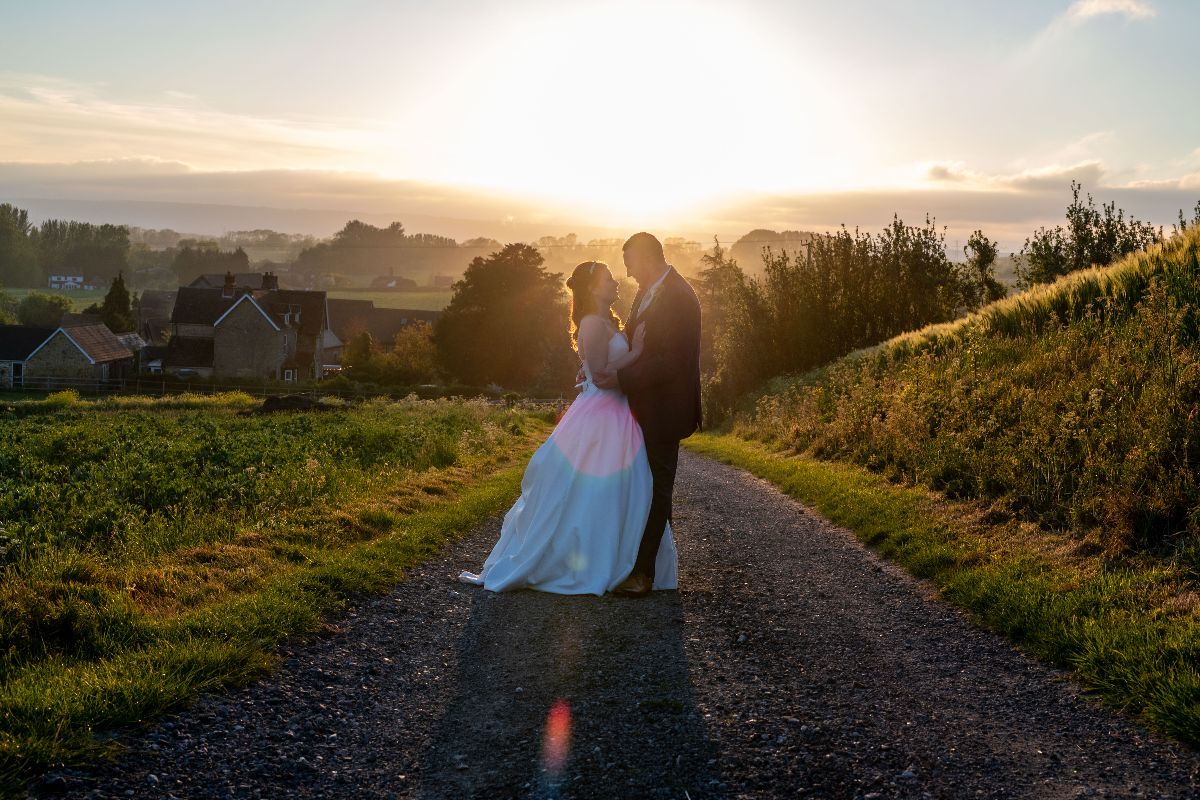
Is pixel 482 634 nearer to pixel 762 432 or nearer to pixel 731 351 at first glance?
pixel 762 432

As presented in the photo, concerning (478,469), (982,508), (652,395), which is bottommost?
(478,469)

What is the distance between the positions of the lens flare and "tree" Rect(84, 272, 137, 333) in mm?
98362

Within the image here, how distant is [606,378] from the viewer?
312 inches

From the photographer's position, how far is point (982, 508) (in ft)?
32.5

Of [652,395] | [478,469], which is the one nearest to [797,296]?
[478,469]

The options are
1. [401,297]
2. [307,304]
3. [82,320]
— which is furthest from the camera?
[401,297]

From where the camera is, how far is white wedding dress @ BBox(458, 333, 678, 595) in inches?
301

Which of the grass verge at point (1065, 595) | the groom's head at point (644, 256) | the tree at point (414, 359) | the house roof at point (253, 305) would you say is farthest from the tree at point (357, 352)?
the groom's head at point (644, 256)

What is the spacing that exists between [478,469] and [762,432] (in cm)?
955

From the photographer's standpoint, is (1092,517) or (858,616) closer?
(858,616)

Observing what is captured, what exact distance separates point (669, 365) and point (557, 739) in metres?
3.68

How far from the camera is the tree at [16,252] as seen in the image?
6658 inches

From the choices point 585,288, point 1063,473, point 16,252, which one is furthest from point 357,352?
point 16,252

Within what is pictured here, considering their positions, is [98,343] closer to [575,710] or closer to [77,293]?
[575,710]
